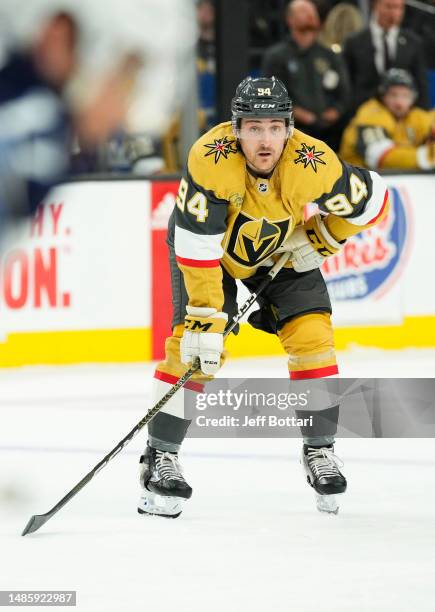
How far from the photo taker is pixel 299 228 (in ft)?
12.6

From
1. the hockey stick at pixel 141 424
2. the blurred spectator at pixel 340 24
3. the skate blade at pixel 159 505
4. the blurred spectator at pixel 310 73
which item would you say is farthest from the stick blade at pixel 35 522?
the blurred spectator at pixel 340 24

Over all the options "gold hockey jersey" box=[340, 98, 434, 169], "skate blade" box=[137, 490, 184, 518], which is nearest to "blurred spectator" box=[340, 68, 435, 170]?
"gold hockey jersey" box=[340, 98, 434, 169]

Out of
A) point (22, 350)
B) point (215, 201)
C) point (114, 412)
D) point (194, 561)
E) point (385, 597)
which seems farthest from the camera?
point (22, 350)

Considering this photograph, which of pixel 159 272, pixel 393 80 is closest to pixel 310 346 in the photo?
pixel 159 272

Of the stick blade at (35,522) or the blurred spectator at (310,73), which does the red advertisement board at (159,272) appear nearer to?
the blurred spectator at (310,73)

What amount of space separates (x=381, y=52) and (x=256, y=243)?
3.66m

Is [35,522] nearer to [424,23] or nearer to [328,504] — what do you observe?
[328,504]

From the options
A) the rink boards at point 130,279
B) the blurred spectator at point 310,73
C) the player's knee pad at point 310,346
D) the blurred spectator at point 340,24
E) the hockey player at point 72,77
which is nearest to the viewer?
the player's knee pad at point 310,346

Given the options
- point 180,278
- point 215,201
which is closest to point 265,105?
point 215,201

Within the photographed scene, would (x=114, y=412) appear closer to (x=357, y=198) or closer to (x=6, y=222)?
(x=6, y=222)

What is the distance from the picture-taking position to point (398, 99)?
6.99 m

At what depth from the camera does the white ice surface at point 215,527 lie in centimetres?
289

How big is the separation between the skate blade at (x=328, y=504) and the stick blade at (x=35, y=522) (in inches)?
28.7

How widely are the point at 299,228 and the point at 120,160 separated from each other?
2970mm
